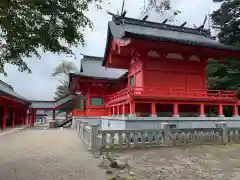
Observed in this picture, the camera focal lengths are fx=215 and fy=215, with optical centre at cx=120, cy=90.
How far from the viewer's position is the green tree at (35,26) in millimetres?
4613

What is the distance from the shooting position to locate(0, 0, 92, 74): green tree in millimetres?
4613

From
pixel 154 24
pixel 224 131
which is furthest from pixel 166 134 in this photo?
pixel 154 24

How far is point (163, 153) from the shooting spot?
27.1 ft

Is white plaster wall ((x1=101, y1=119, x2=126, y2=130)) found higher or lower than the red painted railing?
lower

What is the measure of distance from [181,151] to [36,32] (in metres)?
6.78

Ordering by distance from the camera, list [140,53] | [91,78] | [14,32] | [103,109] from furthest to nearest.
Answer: [103,109] < [91,78] < [140,53] < [14,32]

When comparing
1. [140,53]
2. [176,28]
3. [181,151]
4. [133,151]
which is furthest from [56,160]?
[176,28]

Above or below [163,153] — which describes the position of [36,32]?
above

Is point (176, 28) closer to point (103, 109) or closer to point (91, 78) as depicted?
point (91, 78)

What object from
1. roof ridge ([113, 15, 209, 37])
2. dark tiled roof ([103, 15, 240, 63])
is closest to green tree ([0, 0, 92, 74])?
dark tiled roof ([103, 15, 240, 63])

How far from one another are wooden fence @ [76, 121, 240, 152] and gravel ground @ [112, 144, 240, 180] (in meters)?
0.51

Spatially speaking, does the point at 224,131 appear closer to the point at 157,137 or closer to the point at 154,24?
the point at 157,137

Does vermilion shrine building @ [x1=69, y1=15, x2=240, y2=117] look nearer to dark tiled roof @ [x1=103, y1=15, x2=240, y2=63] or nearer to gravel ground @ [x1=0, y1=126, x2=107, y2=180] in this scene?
dark tiled roof @ [x1=103, y1=15, x2=240, y2=63]

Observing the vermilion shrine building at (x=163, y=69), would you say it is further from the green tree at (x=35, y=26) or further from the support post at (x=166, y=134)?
the green tree at (x=35, y=26)
